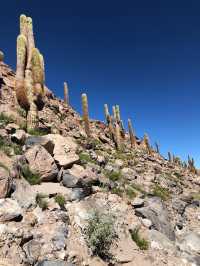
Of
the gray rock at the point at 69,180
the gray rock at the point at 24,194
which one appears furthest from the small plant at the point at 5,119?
the gray rock at the point at 24,194

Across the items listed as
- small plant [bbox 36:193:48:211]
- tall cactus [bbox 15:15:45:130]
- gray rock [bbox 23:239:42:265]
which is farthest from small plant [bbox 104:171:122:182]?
gray rock [bbox 23:239:42:265]

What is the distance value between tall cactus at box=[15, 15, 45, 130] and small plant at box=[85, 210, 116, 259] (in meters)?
7.55

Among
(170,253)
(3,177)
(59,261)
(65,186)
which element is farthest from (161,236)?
(3,177)

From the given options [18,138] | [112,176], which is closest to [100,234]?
[18,138]

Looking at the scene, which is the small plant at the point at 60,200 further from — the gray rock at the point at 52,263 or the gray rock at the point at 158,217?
the gray rock at the point at 158,217

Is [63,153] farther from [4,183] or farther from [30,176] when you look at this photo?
[4,183]

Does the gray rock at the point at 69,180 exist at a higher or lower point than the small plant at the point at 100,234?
higher

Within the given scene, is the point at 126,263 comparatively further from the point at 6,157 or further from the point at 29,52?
the point at 29,52

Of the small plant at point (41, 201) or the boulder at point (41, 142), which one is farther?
the boulder at point (41, 142)

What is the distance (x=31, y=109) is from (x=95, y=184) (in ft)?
19.4

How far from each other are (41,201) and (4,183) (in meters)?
1.20

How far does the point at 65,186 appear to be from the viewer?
31.4ft

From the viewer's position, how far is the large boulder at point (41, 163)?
9508 millimetres

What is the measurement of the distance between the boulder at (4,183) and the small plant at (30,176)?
63.0 inches
